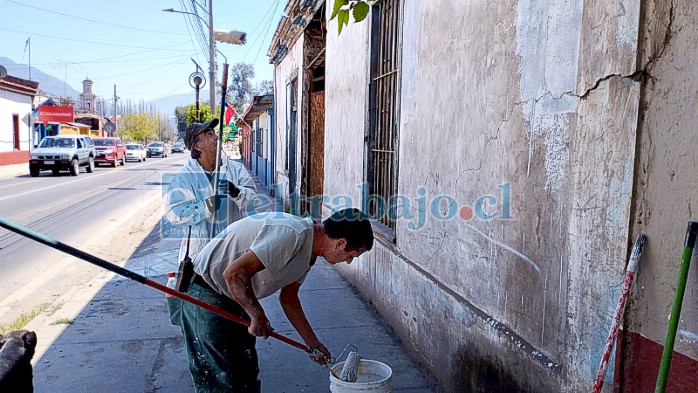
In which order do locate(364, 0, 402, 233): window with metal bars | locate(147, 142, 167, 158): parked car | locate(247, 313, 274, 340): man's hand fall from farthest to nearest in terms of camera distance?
locate(147, 142, 167, 158): parked car, locate(364, 0, 402, 233): window with metal bars, locate(247, 313, 274, 340): man's hand

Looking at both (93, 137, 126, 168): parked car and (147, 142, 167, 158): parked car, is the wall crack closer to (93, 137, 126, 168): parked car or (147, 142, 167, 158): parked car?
(93, 137, 126, 168): parked car

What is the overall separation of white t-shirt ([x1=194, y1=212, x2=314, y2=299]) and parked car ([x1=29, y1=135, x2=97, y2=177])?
74.8 ft

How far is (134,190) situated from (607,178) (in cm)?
1851

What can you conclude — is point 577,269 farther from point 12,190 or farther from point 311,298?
point 12,190

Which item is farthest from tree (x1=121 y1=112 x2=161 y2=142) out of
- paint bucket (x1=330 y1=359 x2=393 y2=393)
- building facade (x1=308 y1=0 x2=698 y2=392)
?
paint bucket (x1=330 y1=359 x2=393 y2=393)

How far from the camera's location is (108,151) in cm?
3291

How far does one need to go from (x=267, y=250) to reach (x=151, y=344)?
105 inches

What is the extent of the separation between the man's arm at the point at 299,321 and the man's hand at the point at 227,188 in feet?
4.19

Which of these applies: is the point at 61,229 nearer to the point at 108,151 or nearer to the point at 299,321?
the point at 299,321

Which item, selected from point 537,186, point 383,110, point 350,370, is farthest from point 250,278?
point 383,110

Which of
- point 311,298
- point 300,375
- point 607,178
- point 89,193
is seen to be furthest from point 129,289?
point 89,193

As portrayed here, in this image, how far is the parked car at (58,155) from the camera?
74.4 feet

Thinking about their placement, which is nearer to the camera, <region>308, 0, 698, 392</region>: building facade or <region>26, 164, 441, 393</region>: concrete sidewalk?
<region>308, 0, 698, 392</region>: building facade

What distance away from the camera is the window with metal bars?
5.38 m
